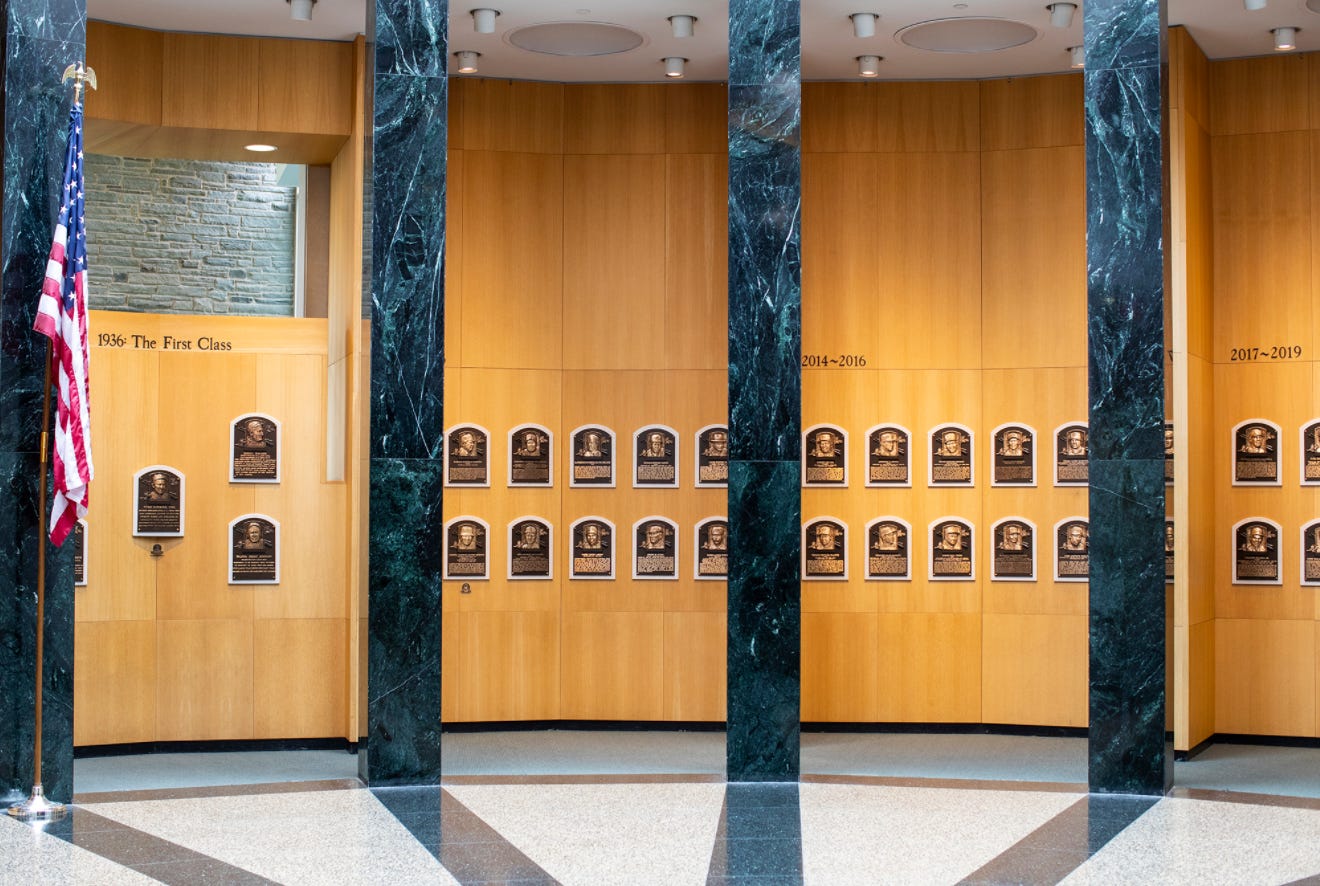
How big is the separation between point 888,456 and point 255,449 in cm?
523

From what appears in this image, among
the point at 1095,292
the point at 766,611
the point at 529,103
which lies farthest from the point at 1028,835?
the point at 529,103

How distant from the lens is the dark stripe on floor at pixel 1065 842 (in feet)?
23.2

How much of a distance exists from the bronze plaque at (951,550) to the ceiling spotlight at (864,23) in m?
4.09

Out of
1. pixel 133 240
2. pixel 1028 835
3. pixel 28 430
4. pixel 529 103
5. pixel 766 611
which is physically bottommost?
pixel 1028 835

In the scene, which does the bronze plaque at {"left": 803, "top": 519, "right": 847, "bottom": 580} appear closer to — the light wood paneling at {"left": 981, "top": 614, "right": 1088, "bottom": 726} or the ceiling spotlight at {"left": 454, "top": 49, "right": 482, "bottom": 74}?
the light wood paneling at {"left": 981, "top": 614, "right": 1088, "bottom": 726}

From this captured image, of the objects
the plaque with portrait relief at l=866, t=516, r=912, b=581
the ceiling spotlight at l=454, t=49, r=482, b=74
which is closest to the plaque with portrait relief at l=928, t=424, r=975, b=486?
the plaque with portrait relief at l=866, t=516, r=912, b=581

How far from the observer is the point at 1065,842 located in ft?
25.7

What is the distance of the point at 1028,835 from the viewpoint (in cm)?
799

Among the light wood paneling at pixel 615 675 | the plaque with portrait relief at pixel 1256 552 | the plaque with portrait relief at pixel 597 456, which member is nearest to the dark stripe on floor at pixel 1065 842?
the plaque with portrait relief at pixel 1256 552

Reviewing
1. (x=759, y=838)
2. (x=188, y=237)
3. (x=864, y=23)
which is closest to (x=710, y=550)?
(x=864, y=23)

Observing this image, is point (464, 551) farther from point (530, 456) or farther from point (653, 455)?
point (653, 455)

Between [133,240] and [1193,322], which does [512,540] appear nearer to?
[133,240]

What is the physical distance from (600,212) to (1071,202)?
3.99 m

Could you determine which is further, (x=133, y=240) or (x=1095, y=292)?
(x=133, y=240)
